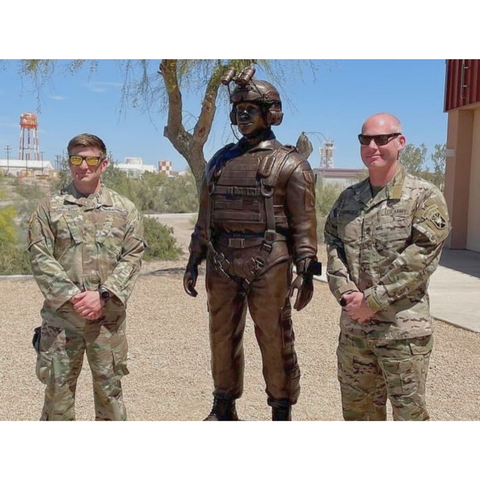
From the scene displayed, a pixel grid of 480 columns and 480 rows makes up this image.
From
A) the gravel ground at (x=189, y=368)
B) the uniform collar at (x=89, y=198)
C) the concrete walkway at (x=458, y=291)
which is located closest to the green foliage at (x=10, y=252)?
the gravel ground at (x=189, y=368)

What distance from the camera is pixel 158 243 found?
12578 millimetres

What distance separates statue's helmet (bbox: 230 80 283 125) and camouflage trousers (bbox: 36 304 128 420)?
52.2 inches

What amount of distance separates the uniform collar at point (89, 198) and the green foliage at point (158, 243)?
9.10 metres

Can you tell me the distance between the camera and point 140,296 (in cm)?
906

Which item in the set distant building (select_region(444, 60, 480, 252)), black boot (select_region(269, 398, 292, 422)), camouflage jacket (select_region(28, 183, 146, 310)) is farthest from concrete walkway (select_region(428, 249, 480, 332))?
camouflage jacket (select_region(28, 183, 146, 310))

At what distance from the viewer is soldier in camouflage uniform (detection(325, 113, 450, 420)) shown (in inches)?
120

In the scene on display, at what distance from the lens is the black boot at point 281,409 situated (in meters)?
3.54

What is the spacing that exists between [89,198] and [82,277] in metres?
0.43

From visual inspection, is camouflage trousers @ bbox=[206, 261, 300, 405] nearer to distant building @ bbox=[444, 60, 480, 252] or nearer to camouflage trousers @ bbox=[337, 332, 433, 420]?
camouflage trousers @ bbox=[337, 332, 433, 420]

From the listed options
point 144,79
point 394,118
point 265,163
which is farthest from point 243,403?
point 144,79

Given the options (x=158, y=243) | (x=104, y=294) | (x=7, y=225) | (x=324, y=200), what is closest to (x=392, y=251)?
(x=104, y=294)

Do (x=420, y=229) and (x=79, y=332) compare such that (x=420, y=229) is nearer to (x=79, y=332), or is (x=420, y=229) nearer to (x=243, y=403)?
(x=79, y=332)

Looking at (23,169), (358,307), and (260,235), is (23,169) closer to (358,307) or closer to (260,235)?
(260,235)

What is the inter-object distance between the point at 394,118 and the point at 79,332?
197cm
